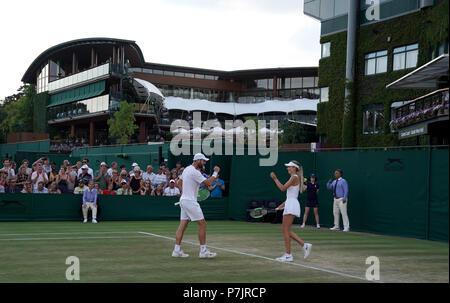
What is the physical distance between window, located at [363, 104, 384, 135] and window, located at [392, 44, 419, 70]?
3036mm

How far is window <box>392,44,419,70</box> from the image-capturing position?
34.4m

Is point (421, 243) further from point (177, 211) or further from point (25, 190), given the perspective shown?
point (25, 190)

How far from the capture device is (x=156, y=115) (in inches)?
2494

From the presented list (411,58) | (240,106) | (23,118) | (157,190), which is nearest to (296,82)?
(240,106)

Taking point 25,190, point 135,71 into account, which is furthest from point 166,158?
point 135,71

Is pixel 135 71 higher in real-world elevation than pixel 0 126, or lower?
higher

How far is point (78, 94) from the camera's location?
68125mm

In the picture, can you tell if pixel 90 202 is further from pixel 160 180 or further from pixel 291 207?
pixel 291 207

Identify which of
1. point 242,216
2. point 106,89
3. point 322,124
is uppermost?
point 106,89

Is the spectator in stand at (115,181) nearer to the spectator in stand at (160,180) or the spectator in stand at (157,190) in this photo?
the spectator in stand at (157,190)

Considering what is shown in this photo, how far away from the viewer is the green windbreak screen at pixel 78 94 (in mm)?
63006

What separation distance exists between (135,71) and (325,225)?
201ft

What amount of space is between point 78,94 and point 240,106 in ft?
76.5

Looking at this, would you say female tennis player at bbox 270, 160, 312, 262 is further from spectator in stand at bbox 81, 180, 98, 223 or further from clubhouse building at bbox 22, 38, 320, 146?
clubhouse building at bbox 22, 38, 320, 146
